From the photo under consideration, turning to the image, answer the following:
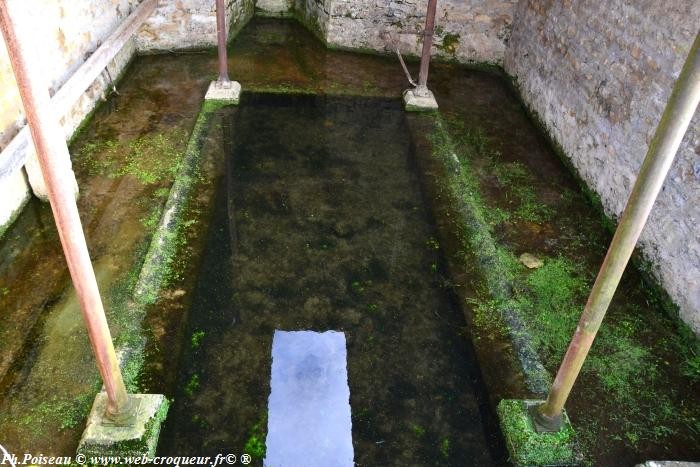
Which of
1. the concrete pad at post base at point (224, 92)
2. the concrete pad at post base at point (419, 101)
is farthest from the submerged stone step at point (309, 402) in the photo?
the concrete pad at post base at point (419, 101)

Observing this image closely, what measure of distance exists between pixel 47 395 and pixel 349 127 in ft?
13.3

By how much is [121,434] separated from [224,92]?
4.37 m

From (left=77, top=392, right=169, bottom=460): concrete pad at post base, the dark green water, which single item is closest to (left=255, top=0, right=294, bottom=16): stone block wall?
the dark green water

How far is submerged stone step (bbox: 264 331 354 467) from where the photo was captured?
9.61 ft

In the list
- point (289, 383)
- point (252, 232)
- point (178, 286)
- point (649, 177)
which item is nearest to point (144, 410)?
point (289, 383)

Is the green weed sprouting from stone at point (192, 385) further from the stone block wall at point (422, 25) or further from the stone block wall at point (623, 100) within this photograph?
the stone block wall at point (422, 25)

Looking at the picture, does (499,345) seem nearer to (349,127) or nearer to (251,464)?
(251,464)

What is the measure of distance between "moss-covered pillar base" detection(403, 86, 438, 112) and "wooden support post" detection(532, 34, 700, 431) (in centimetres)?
429

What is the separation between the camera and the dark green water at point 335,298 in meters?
3.07

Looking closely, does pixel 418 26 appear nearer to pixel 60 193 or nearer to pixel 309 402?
pixel 309 402

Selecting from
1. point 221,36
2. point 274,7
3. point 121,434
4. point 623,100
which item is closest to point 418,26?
point 274,7

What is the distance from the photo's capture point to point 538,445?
2961mm

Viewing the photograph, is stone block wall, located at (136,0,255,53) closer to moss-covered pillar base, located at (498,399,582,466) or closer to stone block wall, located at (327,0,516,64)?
stone block wall, located at (327,0,516,64)

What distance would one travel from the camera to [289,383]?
3.31 metres
